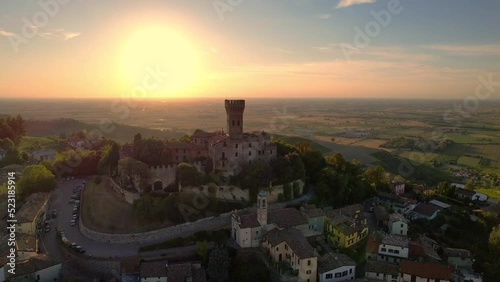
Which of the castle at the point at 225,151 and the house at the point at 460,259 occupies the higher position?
the castle at the point at 225,151

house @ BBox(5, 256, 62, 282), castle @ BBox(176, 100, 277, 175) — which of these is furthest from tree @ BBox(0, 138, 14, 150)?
house @ BBox(5, 256, 62, 282)

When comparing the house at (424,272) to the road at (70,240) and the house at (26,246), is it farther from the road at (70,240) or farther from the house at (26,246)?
the house at (26,246)

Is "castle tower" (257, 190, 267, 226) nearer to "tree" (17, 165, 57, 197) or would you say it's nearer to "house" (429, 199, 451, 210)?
"tree" (17, 165, 57, 197)

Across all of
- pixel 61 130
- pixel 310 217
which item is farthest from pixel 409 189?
pixel 61 130

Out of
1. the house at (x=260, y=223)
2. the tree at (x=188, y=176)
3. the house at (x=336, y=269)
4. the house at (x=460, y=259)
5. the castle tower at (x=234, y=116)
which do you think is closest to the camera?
the house at (x=336, y=269)

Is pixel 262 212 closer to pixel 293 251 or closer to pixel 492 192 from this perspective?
pixel 293 251

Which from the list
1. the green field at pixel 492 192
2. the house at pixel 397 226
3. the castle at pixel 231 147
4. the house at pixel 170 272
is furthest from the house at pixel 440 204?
the house at pixel 170 272

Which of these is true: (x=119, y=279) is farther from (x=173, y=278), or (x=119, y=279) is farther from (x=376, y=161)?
(x=376, y=161)
